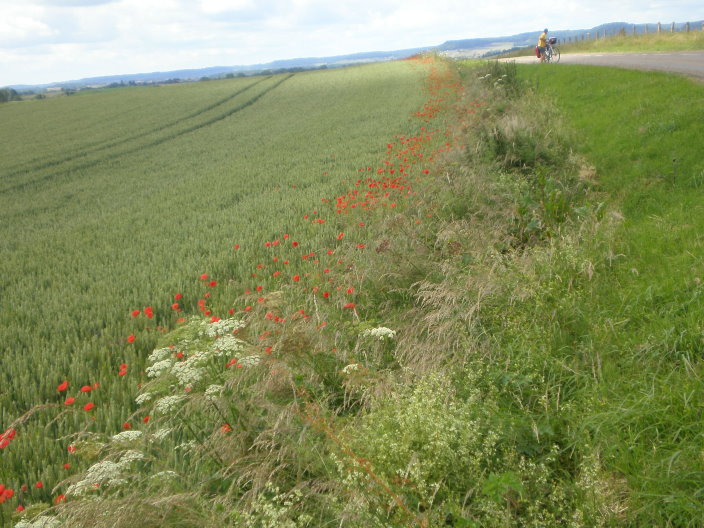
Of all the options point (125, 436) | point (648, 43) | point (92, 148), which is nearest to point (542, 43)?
point (648, 43)

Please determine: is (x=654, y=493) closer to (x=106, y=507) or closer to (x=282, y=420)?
(x=282, y=420)

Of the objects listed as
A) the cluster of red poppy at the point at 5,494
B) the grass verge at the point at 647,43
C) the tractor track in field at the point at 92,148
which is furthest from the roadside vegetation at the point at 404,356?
the grass verge at the point at 647,43

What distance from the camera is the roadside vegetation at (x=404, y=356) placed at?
94.1 inches

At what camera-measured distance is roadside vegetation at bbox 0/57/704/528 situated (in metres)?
2.39

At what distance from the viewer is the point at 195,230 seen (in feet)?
26.9

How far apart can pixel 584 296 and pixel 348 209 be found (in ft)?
13.8

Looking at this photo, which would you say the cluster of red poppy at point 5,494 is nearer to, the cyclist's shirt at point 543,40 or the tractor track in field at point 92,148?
the tractor track in field at point 92,148

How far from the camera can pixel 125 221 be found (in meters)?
9.48

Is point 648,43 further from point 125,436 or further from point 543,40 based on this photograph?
point 125,436

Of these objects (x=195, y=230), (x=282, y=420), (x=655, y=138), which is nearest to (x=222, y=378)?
(x=282, y=420)

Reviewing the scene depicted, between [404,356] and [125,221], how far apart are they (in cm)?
738

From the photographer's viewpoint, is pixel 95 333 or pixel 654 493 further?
pixel 95 333

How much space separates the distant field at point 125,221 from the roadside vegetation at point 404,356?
0.05 meters

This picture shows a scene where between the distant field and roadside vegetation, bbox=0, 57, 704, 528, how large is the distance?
5 centimetres
